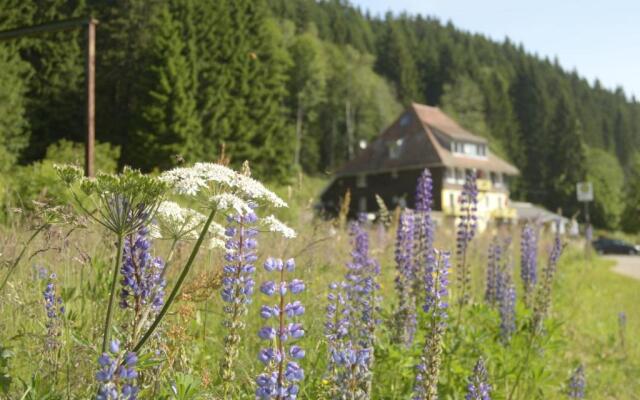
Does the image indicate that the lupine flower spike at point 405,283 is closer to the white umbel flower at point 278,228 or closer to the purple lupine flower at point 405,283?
the purple lupine flower at point 405,283

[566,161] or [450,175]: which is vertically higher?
[566,161]

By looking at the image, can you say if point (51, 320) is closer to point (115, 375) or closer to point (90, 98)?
point (115, 375)

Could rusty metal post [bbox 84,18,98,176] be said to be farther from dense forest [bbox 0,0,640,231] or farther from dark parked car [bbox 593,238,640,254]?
dark parked car [bbox 593,238,640,254]

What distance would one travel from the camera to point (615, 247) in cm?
4909

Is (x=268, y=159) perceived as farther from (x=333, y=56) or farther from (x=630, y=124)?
(x=630, y=124)

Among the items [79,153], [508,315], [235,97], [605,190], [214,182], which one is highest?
[235,97]

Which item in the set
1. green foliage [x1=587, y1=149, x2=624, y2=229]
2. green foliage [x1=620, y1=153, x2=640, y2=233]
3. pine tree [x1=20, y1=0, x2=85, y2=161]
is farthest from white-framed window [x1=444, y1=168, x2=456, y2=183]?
green foliage [x1=587, y1=149, x2=624, y2=229]

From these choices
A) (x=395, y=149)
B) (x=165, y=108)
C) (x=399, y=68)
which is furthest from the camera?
(x=399, y=68)

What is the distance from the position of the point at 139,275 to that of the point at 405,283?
109 inches

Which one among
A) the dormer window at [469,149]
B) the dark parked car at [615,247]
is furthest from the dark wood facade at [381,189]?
the dark parked car at [615,247]

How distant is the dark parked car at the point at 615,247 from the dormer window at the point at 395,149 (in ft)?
59.1

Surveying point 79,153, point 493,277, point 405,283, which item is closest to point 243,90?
point 79,153

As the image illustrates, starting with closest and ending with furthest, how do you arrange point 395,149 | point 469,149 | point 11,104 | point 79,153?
point 79,153
point 11,104
point 469,149
point 395,149

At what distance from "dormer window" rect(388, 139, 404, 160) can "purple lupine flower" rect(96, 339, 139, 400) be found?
46.3 meters
